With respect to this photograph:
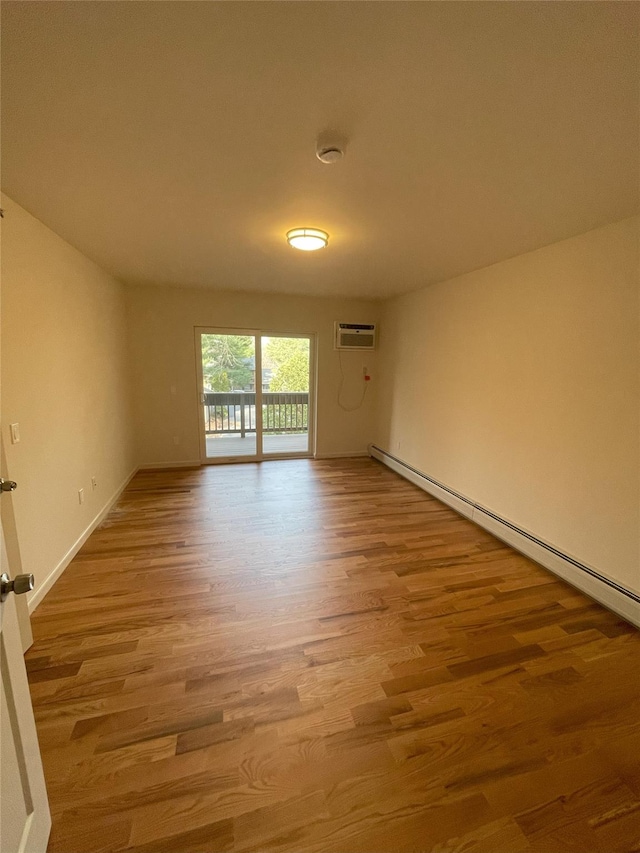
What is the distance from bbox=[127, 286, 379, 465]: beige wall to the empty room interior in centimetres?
74

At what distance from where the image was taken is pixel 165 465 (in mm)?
4723

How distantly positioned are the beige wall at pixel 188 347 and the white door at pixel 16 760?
12.9ft

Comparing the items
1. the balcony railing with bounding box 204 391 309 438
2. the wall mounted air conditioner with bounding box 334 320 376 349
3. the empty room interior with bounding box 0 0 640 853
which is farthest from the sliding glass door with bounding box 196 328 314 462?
the empty room interior with bounding box 0 0 640 853

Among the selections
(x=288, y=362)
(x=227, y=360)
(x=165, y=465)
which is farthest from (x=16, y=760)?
(x=288, y=362)

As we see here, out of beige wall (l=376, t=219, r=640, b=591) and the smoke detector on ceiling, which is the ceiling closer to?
the smoke detector on ceiling

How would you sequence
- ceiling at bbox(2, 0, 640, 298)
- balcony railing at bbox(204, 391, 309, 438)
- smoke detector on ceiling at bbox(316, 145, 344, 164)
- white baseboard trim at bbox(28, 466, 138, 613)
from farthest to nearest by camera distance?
balcony railing at bbox(204, 391, 309, 438), white baseboard trim at bbox(28, 466, 138, 613), smoke detector on ceiling at bbox(316, 145, 344, 164), ceiling at bbox(2, 0, 640, 298)

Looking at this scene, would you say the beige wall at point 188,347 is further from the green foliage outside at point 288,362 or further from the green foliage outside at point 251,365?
the green foliage outside at point 288,362

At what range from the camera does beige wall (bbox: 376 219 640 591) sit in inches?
81.1

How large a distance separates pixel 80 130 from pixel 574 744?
3.18m

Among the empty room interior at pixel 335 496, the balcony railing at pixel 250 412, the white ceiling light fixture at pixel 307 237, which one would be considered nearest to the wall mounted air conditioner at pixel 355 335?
the empty room interior at pixel 335 496

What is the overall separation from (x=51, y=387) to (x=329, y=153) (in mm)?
2239

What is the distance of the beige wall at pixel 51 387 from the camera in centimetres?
185

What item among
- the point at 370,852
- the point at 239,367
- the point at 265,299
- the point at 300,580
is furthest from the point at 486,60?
the point at 239,367

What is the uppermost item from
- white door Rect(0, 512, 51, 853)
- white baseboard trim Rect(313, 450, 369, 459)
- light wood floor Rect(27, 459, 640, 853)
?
white door Rect(0, 512, 51, 853)
